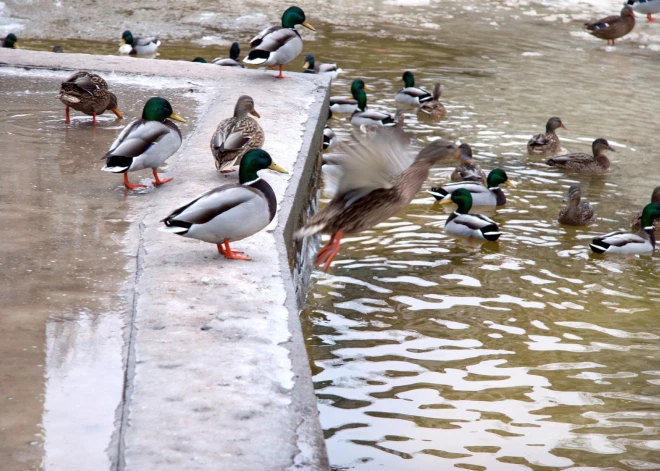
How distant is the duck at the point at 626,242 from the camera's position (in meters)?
8.73

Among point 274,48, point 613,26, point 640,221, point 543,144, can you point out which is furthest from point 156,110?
point 613,26

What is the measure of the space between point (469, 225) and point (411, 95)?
507 centimetres

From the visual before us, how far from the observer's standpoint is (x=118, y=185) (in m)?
7.03

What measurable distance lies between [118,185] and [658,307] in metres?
4.39

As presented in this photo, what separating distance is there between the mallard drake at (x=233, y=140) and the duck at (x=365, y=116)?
4977 mm

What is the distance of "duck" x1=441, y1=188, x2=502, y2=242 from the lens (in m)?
9.00

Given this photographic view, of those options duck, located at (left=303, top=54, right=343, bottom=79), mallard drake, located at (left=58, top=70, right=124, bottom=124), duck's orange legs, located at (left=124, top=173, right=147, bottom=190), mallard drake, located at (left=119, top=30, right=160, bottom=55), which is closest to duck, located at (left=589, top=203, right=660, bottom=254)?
duck's orange legs, located at (left=124, top=173, right=147, bottom=190)

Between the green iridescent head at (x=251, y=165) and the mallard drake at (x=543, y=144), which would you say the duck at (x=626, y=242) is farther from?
the green iridescent head at (x=251, y=165)

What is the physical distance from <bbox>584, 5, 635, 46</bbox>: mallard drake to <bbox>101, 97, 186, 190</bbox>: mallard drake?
14158 millimetres

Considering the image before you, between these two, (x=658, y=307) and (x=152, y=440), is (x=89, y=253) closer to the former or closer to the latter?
(x=152, y=440)

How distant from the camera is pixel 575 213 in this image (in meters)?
9.50

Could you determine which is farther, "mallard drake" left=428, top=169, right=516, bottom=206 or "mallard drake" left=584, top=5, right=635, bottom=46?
"mallard drake" left=584, top=5, right=635, bottom=46

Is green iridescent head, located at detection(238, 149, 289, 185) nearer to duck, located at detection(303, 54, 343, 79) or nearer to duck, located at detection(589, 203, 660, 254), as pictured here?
duck, located at detection(589, 203, 660, 254)

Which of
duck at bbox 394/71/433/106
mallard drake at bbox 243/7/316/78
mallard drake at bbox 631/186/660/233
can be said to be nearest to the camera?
mallard drake at bbox 631/186/660/233
